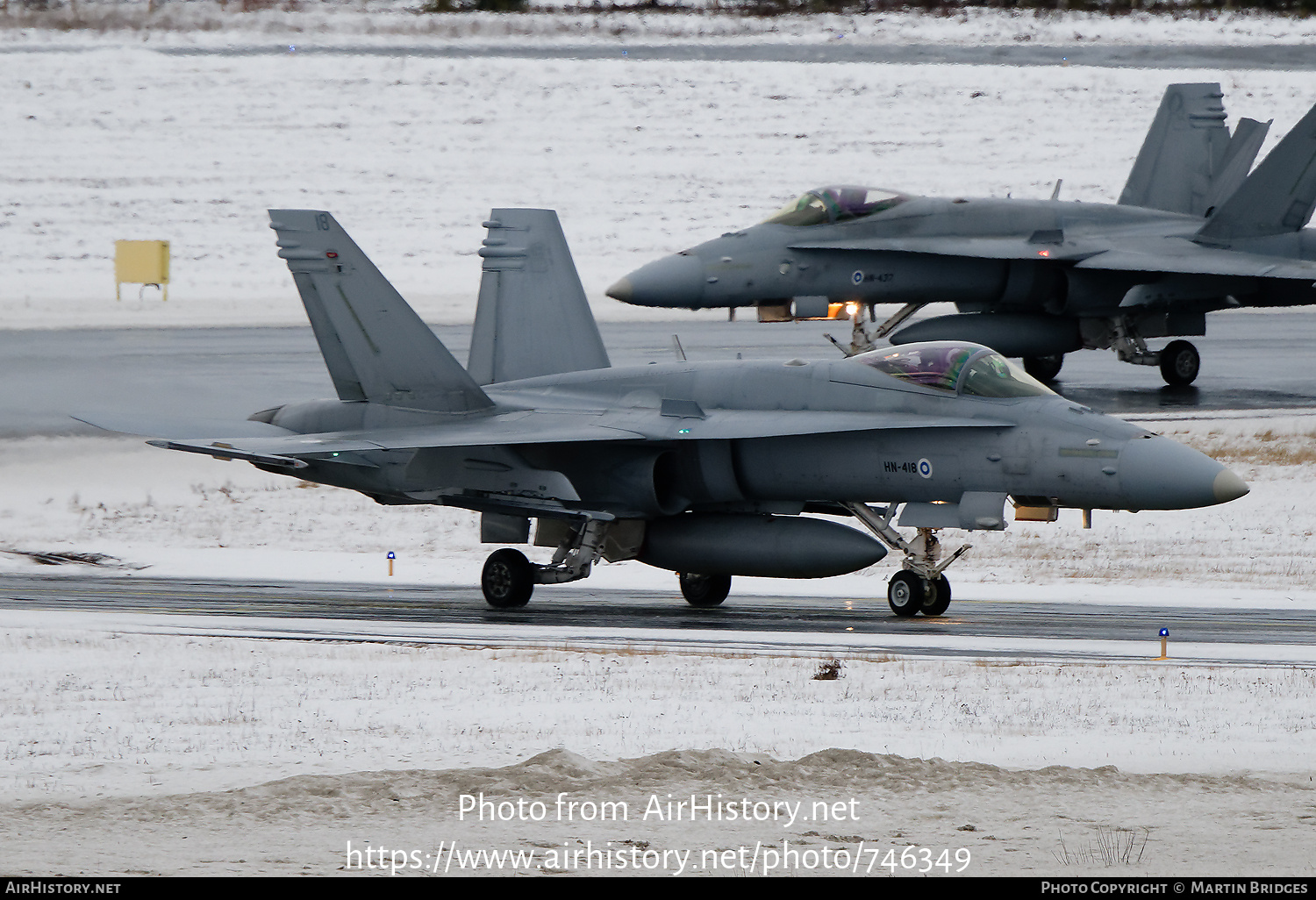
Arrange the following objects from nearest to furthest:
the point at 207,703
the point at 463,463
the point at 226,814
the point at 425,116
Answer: the point at 226,814 → the point at 207,703 → the point at 463,463 → the point at 425,116

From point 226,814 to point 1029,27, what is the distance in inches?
2184

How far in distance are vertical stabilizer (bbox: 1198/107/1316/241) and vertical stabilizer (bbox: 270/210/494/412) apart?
1557cm

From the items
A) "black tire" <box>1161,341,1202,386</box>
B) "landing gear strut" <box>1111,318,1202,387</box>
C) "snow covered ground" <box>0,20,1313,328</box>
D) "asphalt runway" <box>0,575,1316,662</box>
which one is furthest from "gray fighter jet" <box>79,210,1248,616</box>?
"snow covered ground" <box>0,20,1313,328</box>

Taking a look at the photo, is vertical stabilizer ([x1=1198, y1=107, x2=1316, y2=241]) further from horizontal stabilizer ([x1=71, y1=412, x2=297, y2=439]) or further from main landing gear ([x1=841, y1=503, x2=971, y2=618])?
horizontal stabilizer ([x1=71, y1=412, x2=297, y2=439])

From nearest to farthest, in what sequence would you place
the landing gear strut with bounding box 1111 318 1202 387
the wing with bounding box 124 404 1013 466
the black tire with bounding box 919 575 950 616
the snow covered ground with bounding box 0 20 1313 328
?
the black tire with bounding box 919 575 950 616 < the wing with bounding box 124 404 1013 466 < the landing gear strut with bounding box 1111 318 1202 387 < the snow covered ground with bounding box 0 20 1313 328

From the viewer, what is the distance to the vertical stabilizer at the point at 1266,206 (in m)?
28.5

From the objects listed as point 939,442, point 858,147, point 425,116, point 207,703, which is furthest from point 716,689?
point 425,116

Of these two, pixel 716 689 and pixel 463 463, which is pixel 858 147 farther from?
pixel 716 689

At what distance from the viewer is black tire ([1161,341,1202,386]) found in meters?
29.4

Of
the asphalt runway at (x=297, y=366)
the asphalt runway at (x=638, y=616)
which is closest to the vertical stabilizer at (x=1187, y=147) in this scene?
the asphalt runway at (x=297, y=366)

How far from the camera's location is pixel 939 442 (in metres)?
15.8

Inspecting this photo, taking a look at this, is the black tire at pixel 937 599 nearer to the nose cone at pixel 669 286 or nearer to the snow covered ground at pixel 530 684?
the snow covered ground at pixel 530 684

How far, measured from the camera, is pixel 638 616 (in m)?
16.6

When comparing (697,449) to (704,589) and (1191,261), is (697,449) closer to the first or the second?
(704,589)
